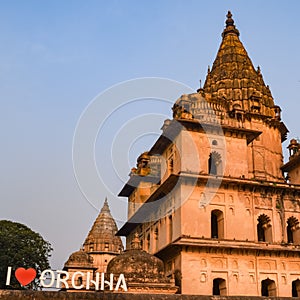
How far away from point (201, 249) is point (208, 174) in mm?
4970

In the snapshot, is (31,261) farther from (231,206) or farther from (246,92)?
Answer: (246,92)

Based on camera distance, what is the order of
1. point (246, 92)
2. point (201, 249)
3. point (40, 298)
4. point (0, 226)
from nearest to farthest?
point (40, 298)
point (201, 249)
point (246, 92)
point (0, 226)

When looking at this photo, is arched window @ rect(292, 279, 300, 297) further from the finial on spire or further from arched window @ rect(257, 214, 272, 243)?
the finial on spire

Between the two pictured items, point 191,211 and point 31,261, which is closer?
point 191,211

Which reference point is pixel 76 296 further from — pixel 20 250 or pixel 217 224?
pixel 20 250

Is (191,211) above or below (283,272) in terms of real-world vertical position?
above

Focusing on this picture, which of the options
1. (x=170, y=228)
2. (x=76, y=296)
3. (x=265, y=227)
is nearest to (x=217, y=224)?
(x=170, y=228)

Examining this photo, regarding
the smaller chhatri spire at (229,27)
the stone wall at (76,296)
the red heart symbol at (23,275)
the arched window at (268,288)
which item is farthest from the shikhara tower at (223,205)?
the stone wall at (76,296)

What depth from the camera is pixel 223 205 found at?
30141 millimetres

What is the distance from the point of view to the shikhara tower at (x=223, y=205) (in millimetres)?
28562

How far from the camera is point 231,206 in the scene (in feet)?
99.3

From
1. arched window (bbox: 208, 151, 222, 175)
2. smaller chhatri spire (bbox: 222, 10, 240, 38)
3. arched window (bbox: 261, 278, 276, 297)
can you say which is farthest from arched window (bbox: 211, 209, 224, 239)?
smaller chhatri spire (bbox: 222, 10, 240, 38)

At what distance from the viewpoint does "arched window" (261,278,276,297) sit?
96.7 ft

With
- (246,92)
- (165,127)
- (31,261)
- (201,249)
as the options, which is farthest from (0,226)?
(246,92)
